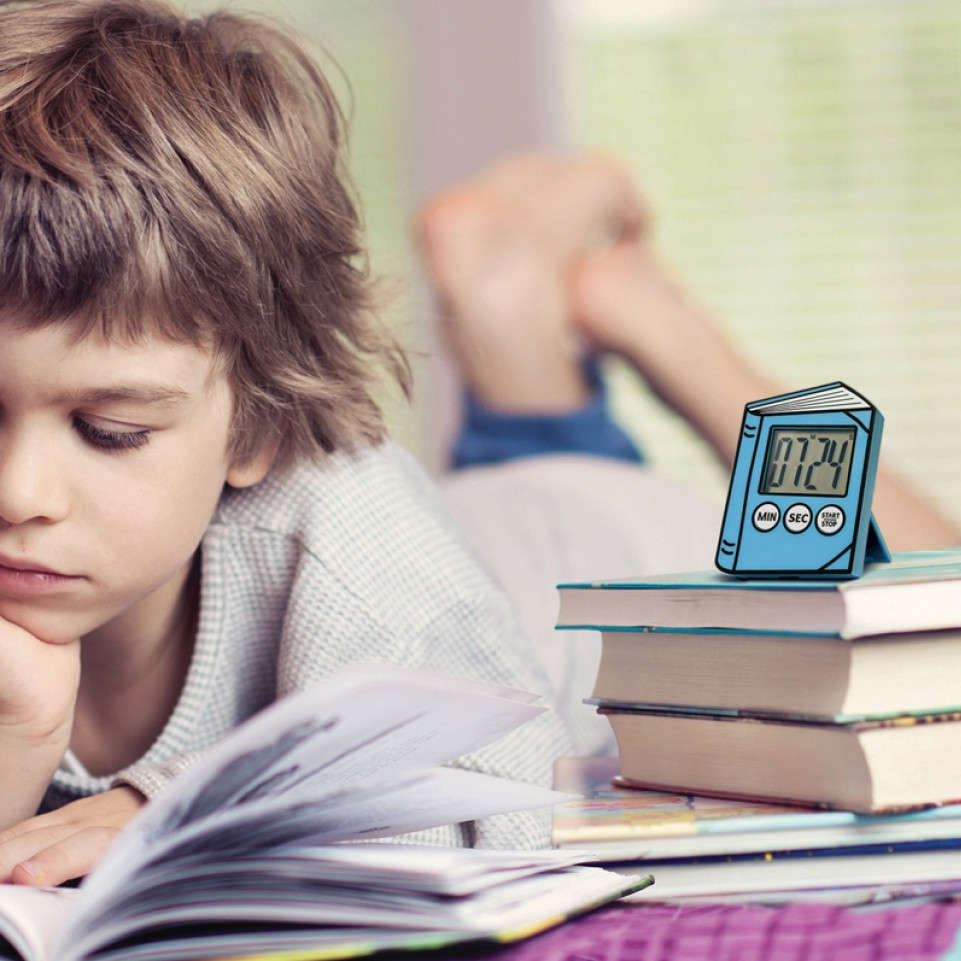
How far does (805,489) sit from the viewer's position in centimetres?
73

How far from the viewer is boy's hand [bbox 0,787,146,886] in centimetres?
73

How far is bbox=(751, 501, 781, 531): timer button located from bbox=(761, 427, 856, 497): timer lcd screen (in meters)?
0.01

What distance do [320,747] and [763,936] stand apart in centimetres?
21

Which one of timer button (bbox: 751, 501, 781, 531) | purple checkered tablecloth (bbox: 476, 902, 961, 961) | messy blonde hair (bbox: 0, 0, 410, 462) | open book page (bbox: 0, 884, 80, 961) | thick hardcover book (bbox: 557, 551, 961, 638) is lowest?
purple checkered tablecloth (bbox: 476, 902, 961, 961)

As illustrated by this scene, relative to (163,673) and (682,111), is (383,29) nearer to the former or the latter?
(682,111)

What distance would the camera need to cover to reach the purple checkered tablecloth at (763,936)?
1.90 feet

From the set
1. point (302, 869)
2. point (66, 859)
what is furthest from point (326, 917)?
point (66, 859)

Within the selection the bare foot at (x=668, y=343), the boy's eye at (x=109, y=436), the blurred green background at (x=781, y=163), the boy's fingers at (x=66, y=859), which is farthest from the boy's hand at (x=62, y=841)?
the blurred green background at (x=781, y=163)

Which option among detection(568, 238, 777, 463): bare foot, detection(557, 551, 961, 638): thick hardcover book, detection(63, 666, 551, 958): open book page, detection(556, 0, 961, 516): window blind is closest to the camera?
detection(63, 666, 551, 958): open book page

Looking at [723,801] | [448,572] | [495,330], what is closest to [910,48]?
[495,330]

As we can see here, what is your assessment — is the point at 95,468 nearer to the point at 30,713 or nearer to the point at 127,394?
the point at 127,394

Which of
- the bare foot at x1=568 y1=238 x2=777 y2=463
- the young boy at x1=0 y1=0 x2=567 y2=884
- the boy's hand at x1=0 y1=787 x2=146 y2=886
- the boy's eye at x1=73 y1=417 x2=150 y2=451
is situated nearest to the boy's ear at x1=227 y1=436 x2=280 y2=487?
the young boy at x1=0 y1=0 x2=567 y2=884

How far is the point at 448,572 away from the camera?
1047 millimetres

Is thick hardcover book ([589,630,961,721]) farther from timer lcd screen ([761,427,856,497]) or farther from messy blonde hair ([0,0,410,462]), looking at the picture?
messy blonde hair ([0,0,410,462])
